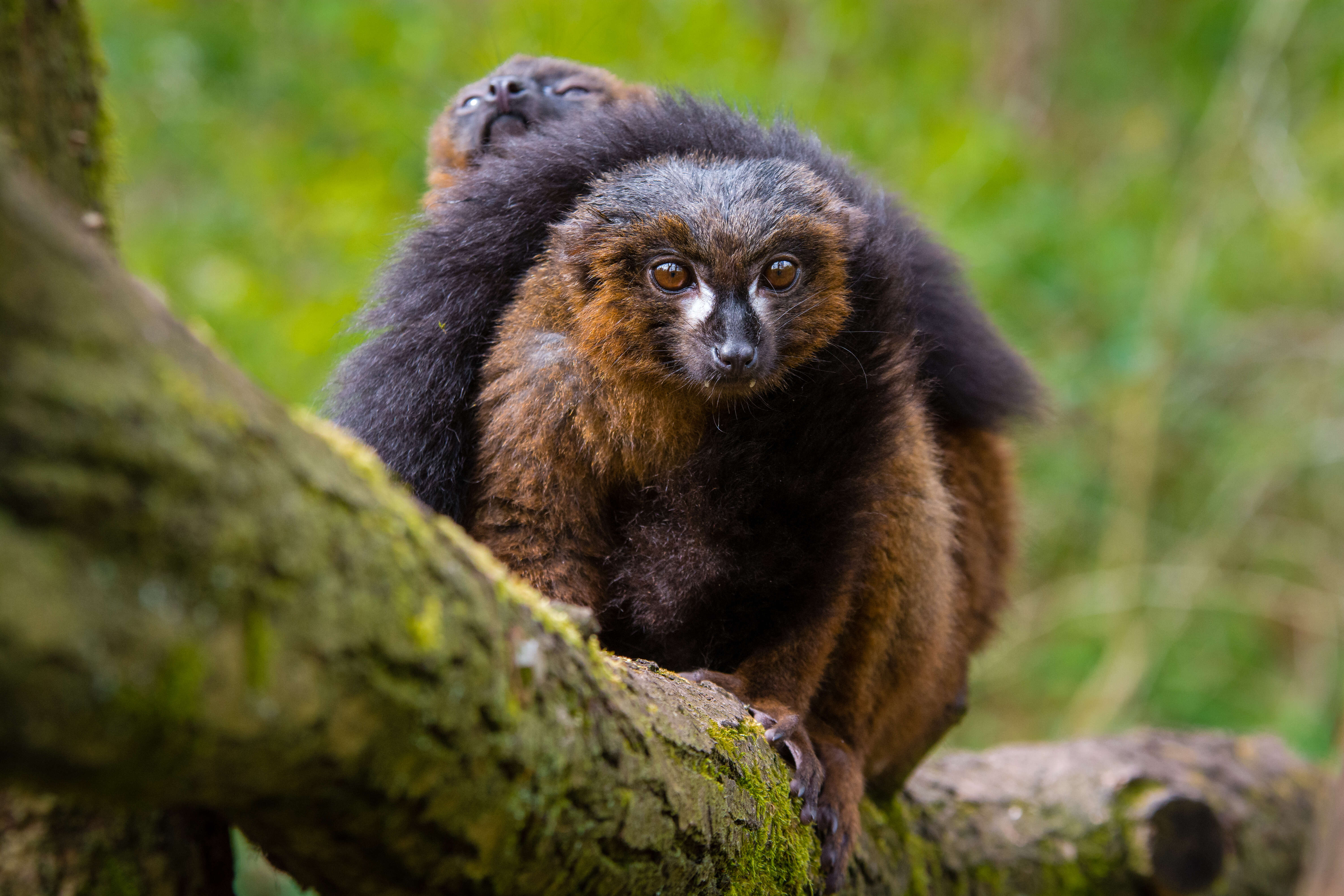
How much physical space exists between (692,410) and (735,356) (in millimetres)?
274

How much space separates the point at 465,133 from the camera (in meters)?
3.97

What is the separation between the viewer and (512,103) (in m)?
3.93

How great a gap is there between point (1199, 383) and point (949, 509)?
20.4ft

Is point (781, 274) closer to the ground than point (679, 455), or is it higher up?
higher up

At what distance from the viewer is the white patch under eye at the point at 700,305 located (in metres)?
2.74

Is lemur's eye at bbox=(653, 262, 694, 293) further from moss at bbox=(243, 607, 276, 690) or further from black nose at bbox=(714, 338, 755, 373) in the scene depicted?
A: moss at bbox=(243, 607, 276, 690)

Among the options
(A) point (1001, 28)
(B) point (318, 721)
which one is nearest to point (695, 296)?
(B) point (318, 721)

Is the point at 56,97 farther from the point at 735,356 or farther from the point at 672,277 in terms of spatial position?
the point at 735,356

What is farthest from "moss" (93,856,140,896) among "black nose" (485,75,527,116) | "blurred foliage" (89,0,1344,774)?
"blurred foliage" (89,0,1344,774)

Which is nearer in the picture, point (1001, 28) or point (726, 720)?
point (726, 720)

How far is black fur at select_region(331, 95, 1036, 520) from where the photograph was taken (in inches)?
108

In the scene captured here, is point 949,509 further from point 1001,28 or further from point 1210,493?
point 1001,28

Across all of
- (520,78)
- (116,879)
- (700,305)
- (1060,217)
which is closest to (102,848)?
(116,879)

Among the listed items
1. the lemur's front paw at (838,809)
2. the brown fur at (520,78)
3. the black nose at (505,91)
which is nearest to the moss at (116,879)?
the lemur's front paw at (838,809)
